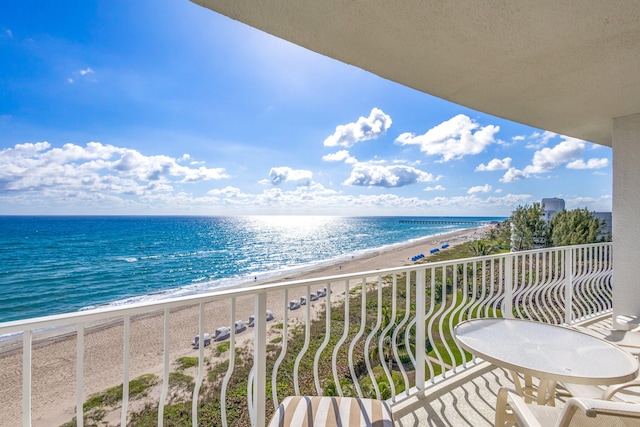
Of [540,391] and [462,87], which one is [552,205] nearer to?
[462,87]

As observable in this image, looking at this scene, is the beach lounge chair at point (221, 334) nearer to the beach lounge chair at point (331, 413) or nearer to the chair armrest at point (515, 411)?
the beach lounge chair at point (331, 413)

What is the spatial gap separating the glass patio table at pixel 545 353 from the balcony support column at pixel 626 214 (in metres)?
1.98

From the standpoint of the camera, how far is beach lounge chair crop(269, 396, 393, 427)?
1146 mm

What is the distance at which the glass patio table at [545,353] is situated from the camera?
1269 mm

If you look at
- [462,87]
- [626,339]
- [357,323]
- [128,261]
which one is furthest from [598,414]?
[128,261]

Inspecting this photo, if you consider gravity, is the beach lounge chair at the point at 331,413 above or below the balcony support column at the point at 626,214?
below

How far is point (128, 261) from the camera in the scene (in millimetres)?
25156

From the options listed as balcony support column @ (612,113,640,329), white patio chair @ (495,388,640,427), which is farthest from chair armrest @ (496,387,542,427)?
balcony support column @ (612,113,640,329)

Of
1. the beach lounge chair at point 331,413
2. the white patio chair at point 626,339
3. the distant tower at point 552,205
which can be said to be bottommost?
the beach lounge chair at point 331,413

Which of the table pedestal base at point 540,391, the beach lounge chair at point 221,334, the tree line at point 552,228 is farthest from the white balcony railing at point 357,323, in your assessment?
the tree line at point 552,228

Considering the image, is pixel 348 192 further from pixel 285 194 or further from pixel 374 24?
pixel 374 24

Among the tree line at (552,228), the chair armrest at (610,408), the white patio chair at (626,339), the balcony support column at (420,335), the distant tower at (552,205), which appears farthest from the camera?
the distant tower at (552,205)

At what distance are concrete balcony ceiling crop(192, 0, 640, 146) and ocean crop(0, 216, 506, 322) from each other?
17.2 m

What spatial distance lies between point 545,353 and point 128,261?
97.3ft
